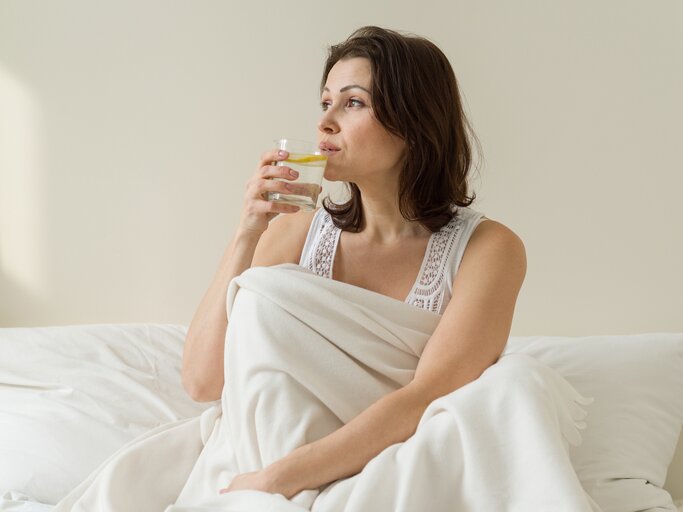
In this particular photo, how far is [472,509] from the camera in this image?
1.16 meters

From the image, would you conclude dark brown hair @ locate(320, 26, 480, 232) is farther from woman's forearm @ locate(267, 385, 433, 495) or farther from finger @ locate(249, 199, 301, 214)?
woman's forearm @ locate(267, 385, 433, 495)

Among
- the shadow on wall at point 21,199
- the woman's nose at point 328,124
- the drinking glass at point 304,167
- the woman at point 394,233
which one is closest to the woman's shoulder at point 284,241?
the woman at point 394,233

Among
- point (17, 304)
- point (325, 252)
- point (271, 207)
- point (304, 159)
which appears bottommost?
point (17, 304)

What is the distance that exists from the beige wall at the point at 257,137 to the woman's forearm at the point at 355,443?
1.08 meters

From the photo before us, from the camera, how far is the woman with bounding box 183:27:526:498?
1429mm

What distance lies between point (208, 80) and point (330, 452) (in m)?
1.52

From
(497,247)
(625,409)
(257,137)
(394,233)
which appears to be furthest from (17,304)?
(625,409)

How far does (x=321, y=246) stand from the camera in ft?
5.88

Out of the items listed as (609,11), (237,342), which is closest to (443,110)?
(237,342)

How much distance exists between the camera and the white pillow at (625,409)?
5.28 ft

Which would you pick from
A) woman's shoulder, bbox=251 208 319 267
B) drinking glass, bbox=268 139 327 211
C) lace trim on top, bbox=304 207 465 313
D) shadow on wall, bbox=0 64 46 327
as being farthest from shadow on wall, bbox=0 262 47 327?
drinking glass, bbox=268 139 327 211

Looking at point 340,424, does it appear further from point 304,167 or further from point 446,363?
point 304,167

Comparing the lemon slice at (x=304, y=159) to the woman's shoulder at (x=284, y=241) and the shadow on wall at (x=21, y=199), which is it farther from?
the shadow on wall at (x=21, y=199)

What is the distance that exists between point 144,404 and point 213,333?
1.21ft
